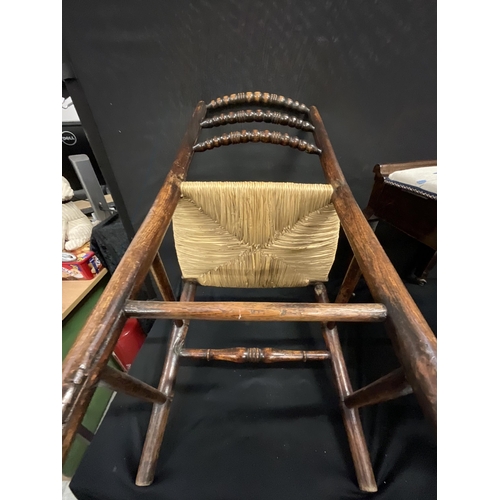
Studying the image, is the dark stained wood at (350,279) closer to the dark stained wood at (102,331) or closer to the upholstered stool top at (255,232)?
the upholstered stool top at (255,232)

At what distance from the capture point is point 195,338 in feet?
2.35

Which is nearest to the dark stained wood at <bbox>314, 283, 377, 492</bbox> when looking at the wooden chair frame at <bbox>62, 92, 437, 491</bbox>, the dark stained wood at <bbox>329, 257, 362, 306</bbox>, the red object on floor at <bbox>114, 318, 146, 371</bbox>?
the wooden chair frame at <bbox>62, 92, 437, 491</bbox>

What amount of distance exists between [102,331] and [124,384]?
0.10 m

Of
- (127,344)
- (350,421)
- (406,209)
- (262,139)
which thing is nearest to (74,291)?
(127,344)

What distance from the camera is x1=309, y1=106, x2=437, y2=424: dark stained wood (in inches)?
9.2

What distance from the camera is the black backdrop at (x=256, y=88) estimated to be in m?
0.52

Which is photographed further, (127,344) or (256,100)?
(127,344)

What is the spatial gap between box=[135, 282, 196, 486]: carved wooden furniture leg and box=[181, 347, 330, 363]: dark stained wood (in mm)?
35

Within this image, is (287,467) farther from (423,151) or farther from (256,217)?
(423,151)

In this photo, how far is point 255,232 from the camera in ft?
2.07

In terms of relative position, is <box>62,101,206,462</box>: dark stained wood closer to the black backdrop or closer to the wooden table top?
A: the black backdrop

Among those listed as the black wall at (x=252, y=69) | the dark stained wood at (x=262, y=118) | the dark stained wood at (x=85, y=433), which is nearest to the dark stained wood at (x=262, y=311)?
the dark stained wood at (x=262, y=118)

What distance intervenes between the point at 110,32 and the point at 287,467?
1.03m

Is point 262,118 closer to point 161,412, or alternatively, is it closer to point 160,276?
point 160,276
